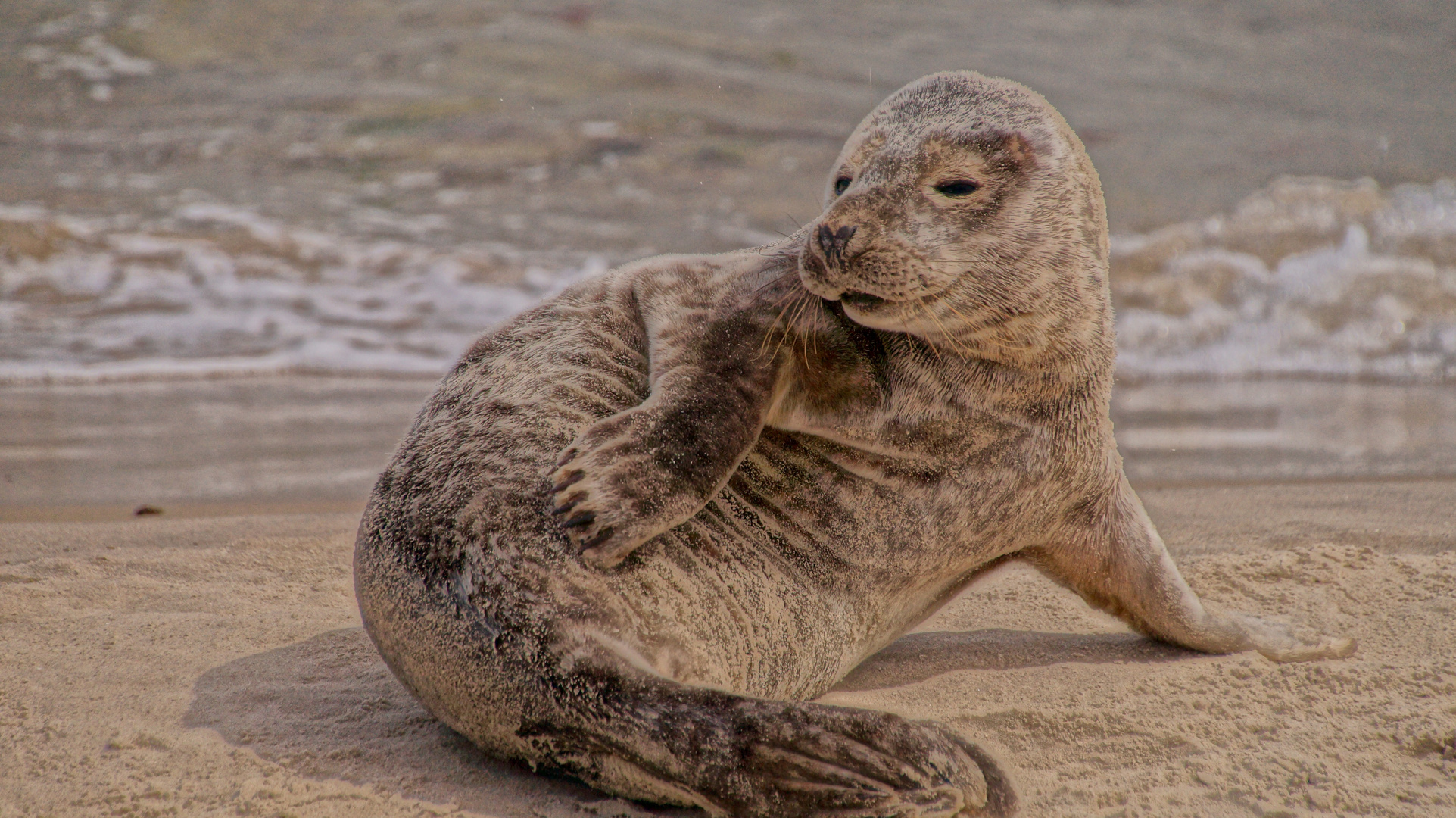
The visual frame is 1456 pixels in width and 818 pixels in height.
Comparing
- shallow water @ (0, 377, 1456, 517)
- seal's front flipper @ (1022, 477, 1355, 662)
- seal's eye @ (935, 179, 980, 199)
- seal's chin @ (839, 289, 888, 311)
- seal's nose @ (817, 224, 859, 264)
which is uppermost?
seal's eye @ (935, 179, 980, 199)

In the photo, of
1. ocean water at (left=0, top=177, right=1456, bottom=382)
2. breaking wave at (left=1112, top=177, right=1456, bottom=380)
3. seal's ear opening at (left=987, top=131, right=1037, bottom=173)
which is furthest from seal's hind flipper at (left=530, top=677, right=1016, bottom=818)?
breaking wave at (left=1112, top=177, right=1456, bottom=380)

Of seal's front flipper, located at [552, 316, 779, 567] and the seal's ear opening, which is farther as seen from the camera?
the seal's ear opening

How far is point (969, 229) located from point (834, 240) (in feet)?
1.12

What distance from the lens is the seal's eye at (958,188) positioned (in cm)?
262

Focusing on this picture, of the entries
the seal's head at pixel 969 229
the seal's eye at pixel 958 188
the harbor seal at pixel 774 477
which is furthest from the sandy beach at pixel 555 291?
the seal's eye at pixel 958 188

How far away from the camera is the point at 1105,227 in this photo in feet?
9.56

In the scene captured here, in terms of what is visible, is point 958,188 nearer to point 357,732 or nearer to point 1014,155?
point 1014,155

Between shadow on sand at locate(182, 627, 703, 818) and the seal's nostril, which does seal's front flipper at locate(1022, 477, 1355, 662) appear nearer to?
the seal's nostril

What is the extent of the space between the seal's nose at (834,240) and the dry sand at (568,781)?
3.73 feet

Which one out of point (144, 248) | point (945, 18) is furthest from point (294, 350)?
point (945, 18)

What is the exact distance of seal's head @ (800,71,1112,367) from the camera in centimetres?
252

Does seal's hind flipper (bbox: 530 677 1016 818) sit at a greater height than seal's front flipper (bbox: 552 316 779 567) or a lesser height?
lesser

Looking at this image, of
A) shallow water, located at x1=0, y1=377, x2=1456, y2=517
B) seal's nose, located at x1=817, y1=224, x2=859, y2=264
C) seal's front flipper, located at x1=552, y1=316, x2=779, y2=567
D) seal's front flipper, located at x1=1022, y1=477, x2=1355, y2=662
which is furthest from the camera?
shallow water, located at x1=0, y1=377, x2=1456, y2=517

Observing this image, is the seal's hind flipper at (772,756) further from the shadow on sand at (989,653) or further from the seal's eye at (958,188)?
the seal's eye at (958,188)
